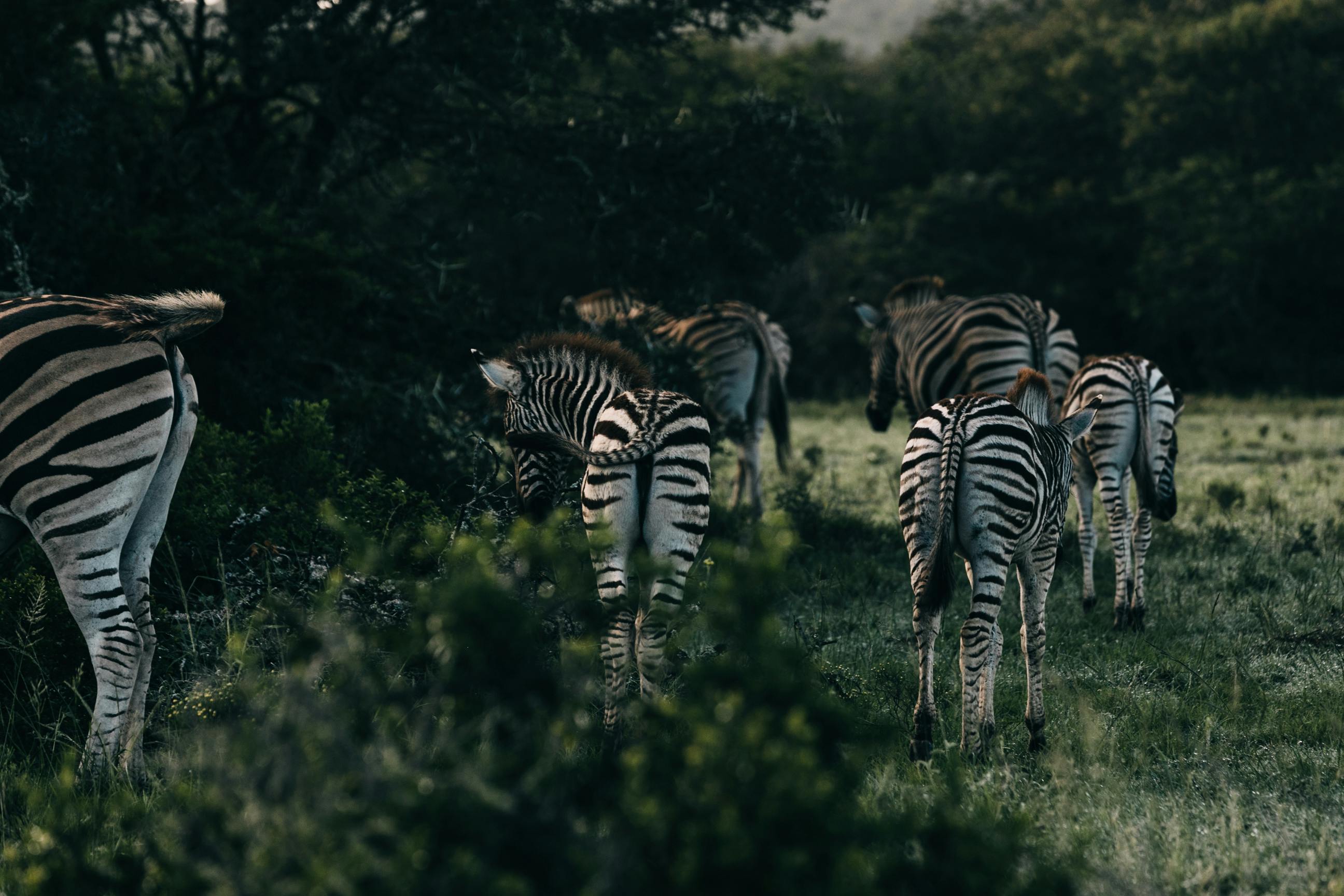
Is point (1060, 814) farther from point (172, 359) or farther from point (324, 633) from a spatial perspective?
point (172, 359)

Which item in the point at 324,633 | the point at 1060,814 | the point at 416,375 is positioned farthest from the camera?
the point at 416,375

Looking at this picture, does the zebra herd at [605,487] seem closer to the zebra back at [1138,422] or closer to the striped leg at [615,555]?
the striped leg at [615,555]

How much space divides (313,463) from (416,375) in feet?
9.07

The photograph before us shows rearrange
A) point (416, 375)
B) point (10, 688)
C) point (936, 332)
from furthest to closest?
point (936, 332) → point (416, 375) → point (10, 688)

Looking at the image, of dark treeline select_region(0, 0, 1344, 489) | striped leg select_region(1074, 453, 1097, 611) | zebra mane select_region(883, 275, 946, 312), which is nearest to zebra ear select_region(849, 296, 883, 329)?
zebra mane select_region(883, 275, 946, 312)

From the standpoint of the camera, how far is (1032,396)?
20.4 feet

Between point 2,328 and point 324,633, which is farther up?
point 2,328

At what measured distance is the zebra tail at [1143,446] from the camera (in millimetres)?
7992

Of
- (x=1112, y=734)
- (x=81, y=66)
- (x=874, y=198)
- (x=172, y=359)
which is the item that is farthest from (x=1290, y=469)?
(x=874, y=198)

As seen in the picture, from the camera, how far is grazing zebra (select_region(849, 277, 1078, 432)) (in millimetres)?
10148

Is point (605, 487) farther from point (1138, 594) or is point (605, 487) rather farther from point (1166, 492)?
point (1166, 492)

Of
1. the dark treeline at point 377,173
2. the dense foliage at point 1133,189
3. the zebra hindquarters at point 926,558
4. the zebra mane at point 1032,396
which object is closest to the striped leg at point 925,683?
the zebra hindquarters at point 926,558

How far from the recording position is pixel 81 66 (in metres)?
10.3

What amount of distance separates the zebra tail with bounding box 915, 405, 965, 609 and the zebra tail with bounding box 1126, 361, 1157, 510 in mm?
3471
